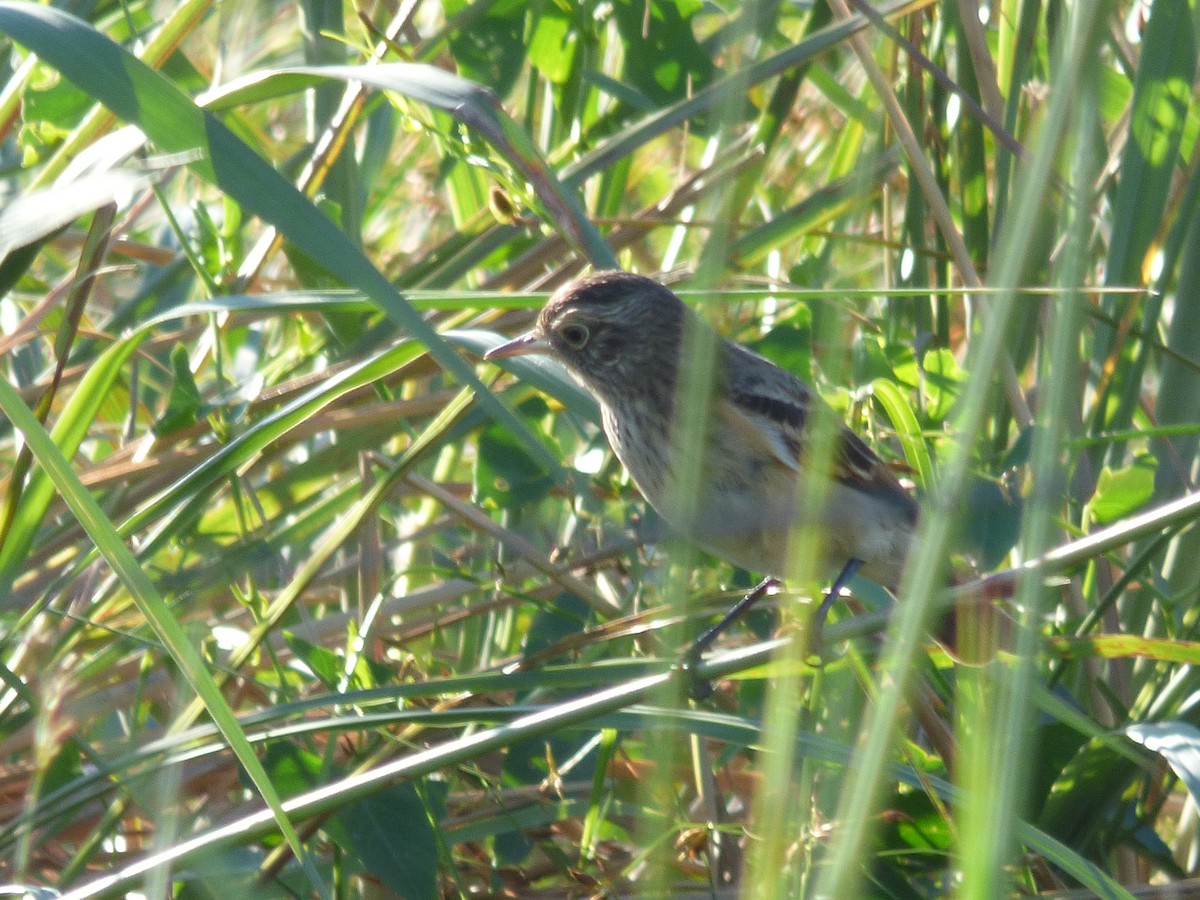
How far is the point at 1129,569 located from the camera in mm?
2623

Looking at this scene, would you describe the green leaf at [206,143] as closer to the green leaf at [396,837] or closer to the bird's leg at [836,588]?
the green leaf at [396,837]

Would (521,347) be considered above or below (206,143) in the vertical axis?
below

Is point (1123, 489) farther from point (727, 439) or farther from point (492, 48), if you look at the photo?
point (492, 48)

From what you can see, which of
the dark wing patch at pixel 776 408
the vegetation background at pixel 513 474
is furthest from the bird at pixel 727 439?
the vegetation background at pixel 513 474

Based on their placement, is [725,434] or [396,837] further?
[725,434]

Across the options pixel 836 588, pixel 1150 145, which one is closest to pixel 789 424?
pixel 836 588

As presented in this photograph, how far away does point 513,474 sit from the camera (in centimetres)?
323

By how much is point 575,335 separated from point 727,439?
54 cm

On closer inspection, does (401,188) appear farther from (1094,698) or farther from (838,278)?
(838,278)

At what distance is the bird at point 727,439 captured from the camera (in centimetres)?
290

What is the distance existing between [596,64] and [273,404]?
1295 millimetres

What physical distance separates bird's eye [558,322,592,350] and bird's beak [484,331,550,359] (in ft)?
0.19

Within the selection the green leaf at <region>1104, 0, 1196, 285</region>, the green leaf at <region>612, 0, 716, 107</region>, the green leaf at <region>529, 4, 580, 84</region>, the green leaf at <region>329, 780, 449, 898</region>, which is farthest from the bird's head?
the green leaf at <region>329, 780, 449, 898</region>

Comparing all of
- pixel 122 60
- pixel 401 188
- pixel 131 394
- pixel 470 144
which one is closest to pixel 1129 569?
pixel 470 144
